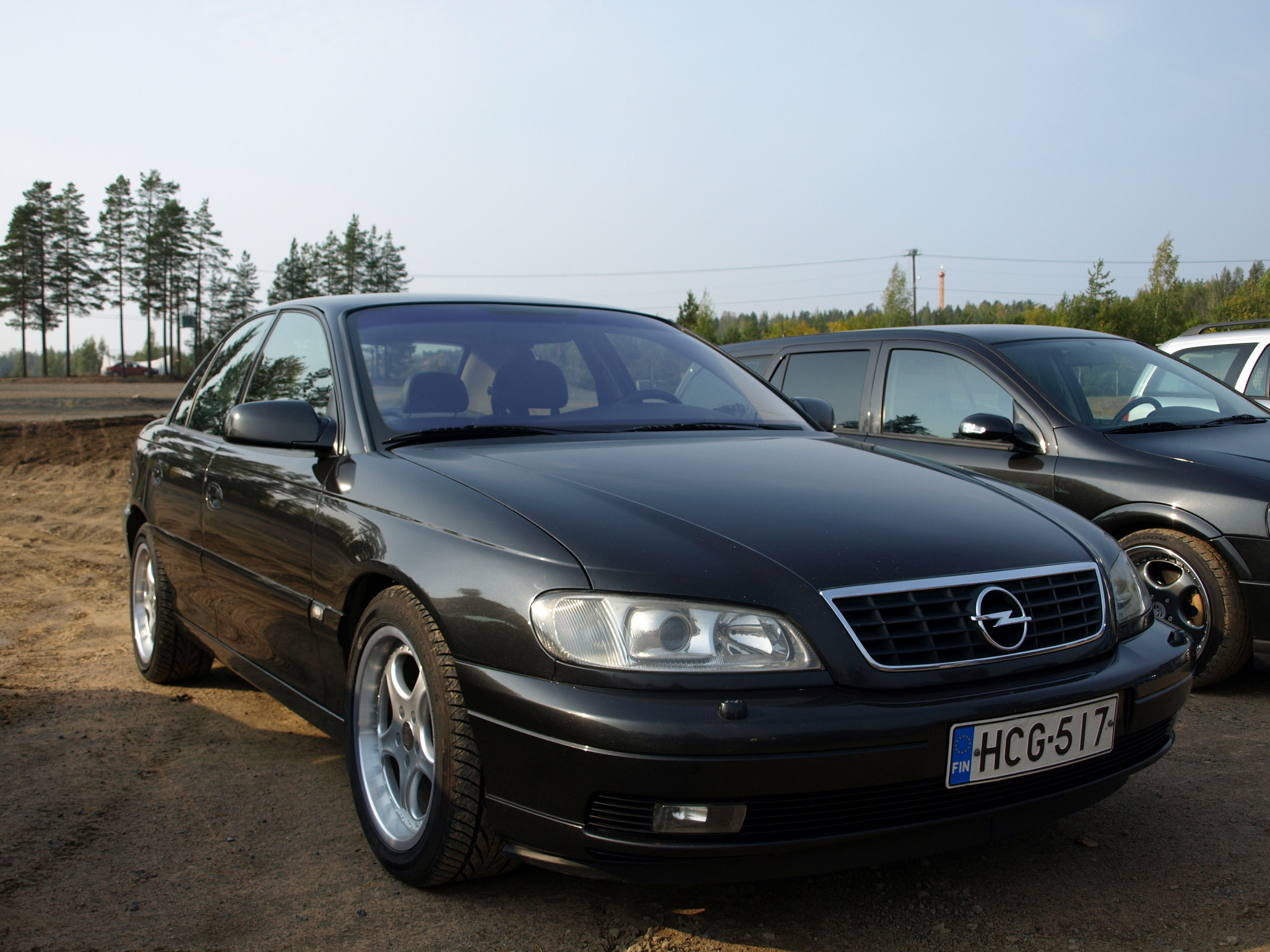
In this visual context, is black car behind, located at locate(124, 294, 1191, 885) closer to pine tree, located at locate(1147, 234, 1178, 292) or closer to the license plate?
the license plate

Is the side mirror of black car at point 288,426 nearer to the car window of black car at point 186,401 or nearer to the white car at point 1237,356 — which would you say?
the car window of black car at point 186,401

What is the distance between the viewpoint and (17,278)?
241ft

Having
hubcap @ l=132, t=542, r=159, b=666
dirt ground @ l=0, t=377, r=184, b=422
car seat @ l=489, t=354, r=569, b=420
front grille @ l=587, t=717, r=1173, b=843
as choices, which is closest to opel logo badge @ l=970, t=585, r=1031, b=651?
front grille @ l=587, t=717, r=1173, b=843

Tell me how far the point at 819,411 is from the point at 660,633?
6.86ft

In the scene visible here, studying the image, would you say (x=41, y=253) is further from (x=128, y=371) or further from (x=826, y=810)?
(x=826, y=810)

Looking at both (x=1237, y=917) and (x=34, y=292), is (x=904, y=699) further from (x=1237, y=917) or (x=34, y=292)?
(x=34, y=292)

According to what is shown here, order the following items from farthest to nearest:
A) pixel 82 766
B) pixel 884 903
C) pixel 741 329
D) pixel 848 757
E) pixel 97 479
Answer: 1. pixel 741 329
2. pixel 97 479
3. pixel 82 766
4. pixel 884 903
5. pixel 848 757

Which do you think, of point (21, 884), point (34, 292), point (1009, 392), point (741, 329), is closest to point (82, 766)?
point (21, 884)

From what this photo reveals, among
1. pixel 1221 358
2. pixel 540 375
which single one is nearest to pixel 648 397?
pixel 540 375

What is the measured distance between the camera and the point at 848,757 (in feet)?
6.69

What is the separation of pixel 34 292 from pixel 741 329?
85675 millimetres

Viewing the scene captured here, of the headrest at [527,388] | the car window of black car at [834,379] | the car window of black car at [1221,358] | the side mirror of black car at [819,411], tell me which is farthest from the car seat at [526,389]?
the car window of black car at [1221,358]

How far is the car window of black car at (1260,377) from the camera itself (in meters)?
7.23

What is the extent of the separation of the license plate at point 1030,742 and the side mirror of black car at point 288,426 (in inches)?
77.0
